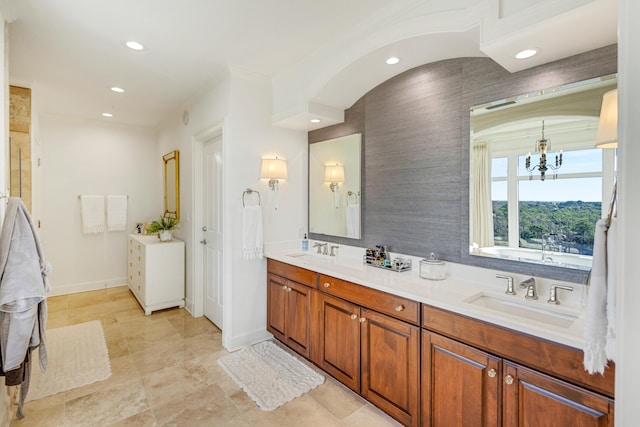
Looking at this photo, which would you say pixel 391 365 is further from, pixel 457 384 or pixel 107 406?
pixel 107 406

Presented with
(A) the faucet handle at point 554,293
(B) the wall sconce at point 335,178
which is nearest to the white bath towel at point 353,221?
(B) the wall sconce at point 335,178

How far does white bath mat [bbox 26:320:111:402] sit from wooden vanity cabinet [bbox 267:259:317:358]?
141 centimetres

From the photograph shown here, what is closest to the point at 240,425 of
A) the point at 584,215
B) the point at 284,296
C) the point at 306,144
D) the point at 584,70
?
the point at 284,296

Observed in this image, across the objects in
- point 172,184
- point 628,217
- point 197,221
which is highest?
point 172,184

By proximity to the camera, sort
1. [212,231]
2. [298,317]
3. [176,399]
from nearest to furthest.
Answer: [176,399], [298,317], [212,231]

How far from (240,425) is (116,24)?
2808 millimetres

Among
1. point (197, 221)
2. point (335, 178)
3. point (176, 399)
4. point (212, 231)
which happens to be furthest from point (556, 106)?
point (197, 221)

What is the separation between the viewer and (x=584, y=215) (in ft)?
5.41

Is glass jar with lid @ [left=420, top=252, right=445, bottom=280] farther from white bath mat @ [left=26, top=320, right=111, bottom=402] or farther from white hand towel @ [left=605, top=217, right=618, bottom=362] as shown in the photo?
white bath mat @ [left=26, top=320, right=111, bottom=402]

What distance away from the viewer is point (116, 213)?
5043 millimetres

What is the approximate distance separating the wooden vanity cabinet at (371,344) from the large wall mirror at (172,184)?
9.15 feet

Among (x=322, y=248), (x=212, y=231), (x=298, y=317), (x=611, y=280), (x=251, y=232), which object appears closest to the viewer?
(x=611, y=280)

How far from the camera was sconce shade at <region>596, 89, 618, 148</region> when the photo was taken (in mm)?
1437

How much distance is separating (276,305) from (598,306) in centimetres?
247
